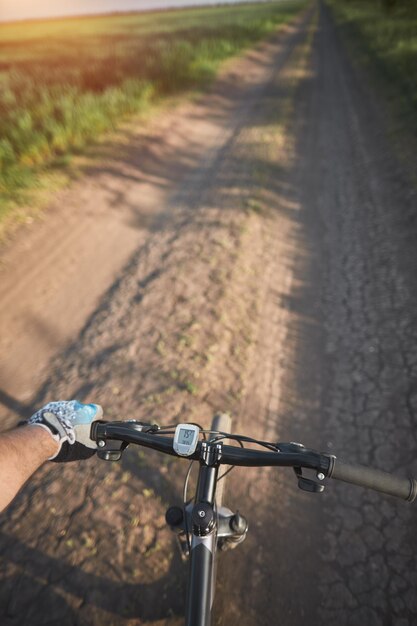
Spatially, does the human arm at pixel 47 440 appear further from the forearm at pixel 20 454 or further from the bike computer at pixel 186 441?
the bike computer at pixel 186 441

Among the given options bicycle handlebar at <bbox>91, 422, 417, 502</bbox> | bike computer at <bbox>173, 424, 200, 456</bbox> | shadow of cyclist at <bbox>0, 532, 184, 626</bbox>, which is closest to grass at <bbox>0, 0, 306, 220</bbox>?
shadow of cyclist at <bbox>0, 532, 184, 626</bbox>

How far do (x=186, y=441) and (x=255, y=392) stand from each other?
2.12 metres

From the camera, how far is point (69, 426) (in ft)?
5.11

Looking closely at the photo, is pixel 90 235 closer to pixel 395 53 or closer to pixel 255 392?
pixel 255 392

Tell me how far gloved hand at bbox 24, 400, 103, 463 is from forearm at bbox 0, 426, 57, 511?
0.12 feet

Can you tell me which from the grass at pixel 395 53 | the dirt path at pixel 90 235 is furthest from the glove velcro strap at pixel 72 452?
the grass at pixel 395 53

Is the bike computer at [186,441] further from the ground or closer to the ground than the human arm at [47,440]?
further from the ground

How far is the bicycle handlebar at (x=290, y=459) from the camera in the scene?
124 cm

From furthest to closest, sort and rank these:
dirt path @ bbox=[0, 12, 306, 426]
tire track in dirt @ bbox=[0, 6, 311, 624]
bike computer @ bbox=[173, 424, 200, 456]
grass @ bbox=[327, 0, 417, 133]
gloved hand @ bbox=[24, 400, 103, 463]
A: grass @ bbox=[327, 0, 417, 133] → dirt path @ bbox=[0, 12, 306, 426] → tire track in dirt @ bbox=[0, 6, 311, 624] → gloved hand @ bbox=[24, 400, 103, 463] → bike computer @ bbox=[173, 424, 200, 456]

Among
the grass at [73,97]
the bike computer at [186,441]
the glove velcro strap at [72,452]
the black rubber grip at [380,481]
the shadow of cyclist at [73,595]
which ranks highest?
the grass at [73,97]

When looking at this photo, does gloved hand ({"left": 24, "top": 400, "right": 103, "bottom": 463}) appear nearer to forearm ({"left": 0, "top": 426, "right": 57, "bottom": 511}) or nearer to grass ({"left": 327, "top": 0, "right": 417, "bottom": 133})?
forearm ({"left": 0, "top": 426, "right": 57, "bottom": 511})

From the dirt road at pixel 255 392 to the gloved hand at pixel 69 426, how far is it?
1.23m

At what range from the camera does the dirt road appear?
7.23ft

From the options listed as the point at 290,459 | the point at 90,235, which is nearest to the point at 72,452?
the point at 290,459
